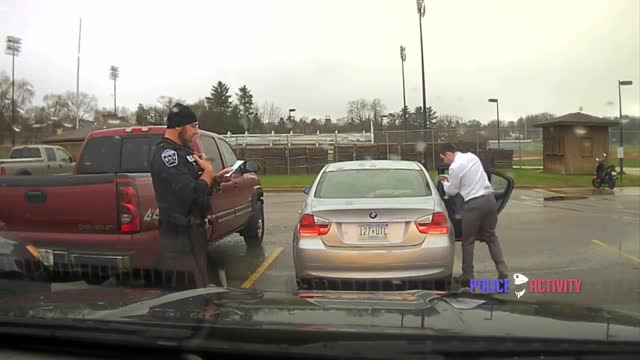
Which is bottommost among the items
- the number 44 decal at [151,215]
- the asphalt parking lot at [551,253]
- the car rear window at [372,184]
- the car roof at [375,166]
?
the asphalt parking lot at [551,253]

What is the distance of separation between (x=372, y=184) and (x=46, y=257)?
330 centimetres

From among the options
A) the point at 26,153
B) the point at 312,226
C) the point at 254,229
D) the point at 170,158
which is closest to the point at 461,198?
the point at 312,226

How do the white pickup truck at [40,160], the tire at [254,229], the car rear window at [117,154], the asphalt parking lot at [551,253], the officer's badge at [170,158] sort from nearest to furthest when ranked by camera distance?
1. the officer's badge at [170,158]
2. the asphalt parking lot at [551,253]
3. the car rear window at [117,154]
4. the tire at [254,229]
5. the white pickup truck at [40,160]

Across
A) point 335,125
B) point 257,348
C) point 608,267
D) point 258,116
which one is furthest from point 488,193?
point 335,125

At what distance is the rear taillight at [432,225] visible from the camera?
18.0 ft

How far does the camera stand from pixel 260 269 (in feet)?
25.6

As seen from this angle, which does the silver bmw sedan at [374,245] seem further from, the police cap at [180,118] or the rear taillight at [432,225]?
the police cap at [180,118]

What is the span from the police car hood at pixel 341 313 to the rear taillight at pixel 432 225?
2.04m

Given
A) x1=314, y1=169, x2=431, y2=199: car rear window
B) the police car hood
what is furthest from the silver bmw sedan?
the police car hood

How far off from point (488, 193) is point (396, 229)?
1.61m

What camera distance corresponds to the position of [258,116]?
3891 cm

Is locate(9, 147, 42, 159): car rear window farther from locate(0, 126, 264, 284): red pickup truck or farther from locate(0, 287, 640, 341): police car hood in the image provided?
locate(0, 287, 640, 341): police car hood

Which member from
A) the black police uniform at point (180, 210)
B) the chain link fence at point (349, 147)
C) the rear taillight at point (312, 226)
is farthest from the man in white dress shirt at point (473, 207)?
the chain link fence at point (349, 147)

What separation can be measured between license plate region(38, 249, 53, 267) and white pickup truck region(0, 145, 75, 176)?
617 inches
